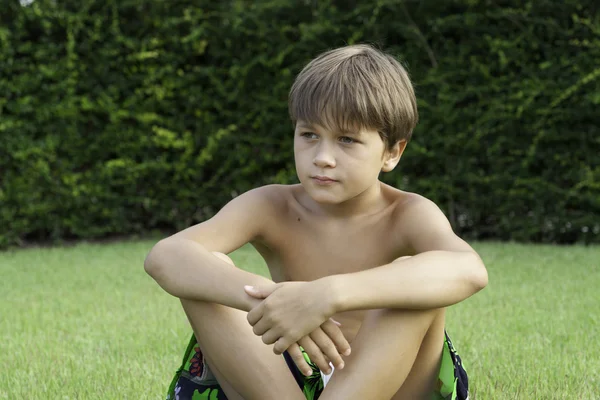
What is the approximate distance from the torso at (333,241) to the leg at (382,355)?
34cm

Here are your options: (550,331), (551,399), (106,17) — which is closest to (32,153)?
(106,17)

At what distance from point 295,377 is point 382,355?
1.31ft

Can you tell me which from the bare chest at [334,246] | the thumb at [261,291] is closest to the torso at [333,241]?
the bare chest at [334,246]

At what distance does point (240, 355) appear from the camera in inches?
82.9

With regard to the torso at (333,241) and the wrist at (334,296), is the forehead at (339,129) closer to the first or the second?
the torso at (333,241)

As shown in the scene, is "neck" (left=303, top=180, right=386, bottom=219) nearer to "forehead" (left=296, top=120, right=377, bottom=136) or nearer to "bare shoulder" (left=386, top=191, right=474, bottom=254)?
"bare shoulder" (left=386, top=191, right=474, bottom=254)

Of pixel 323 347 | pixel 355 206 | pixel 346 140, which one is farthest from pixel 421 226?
pixel 323 347

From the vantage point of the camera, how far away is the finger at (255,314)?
1995mm

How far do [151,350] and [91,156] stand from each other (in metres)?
4.65

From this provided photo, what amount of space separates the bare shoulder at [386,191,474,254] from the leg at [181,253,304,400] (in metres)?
0.57

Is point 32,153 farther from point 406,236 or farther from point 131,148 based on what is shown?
point 406,236

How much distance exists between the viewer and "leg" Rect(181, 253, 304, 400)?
82.7 inches

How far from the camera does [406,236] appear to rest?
242 cm

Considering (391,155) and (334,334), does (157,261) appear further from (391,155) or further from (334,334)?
(391,155)
